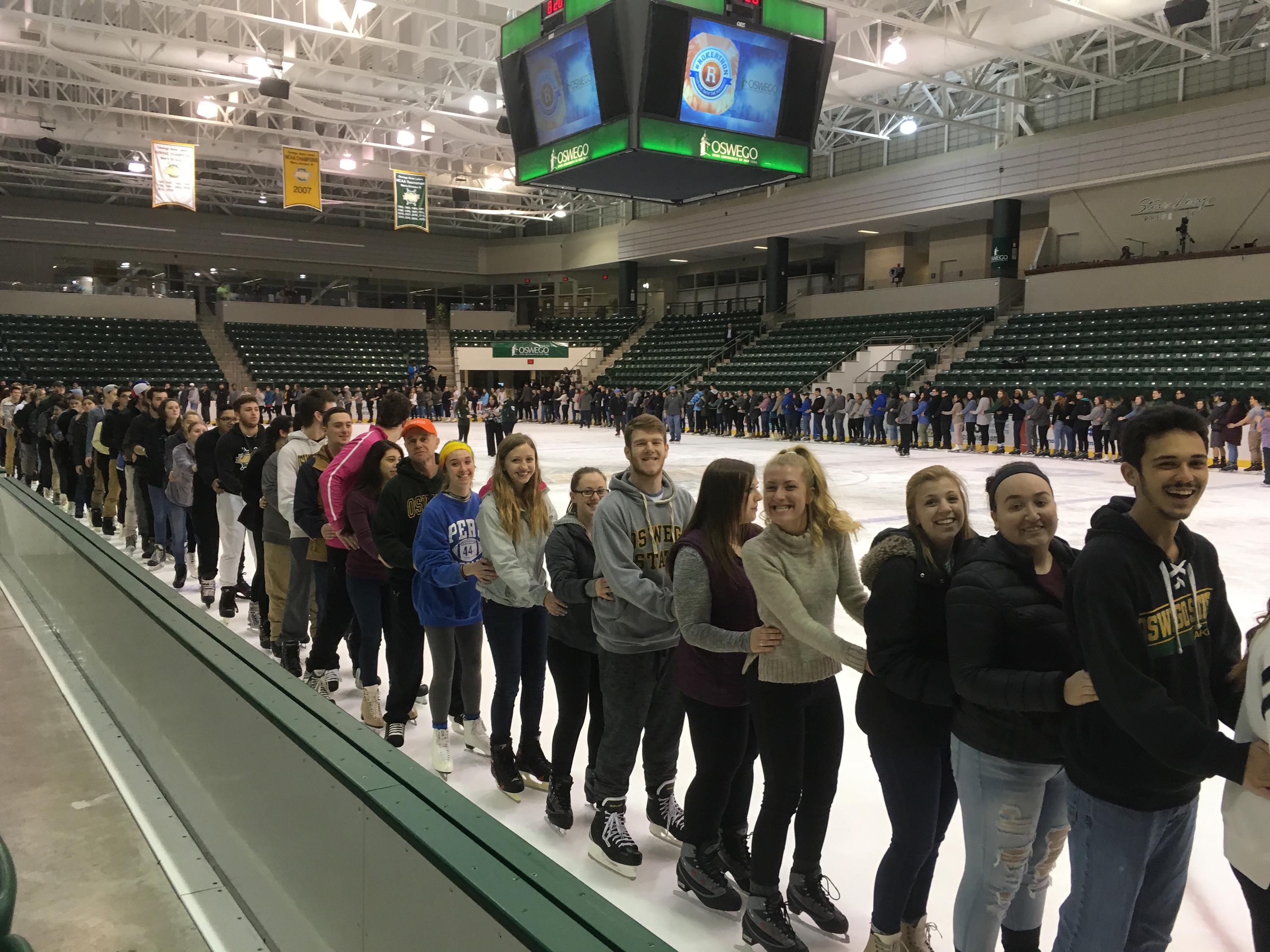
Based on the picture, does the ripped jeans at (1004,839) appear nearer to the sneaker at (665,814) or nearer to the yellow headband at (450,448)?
the sneaker at (665,814)

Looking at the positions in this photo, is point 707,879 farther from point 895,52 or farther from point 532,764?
point 895,52

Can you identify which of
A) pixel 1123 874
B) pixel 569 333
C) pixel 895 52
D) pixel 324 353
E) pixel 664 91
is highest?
pixel 895 52

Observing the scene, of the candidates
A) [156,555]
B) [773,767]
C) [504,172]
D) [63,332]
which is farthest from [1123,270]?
[63,332]

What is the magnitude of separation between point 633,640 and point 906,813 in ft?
3.37

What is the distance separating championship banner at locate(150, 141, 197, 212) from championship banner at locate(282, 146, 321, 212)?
174cm

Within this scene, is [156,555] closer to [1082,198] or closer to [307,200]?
[307,200]

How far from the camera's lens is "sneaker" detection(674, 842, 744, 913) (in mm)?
2682

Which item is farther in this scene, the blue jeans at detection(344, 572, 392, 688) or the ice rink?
the blue jeans at detection(344, 572, 392, 688)

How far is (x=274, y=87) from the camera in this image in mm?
16141

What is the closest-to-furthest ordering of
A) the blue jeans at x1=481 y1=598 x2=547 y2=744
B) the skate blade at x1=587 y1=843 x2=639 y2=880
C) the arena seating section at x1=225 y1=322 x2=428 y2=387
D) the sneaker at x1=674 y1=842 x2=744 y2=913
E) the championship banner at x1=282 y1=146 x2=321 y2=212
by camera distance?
the sneaker at x1=674 y1=842 x2=744 y2=913 < the skate blade at x1=587 y1=843 x2=639 y2=880 < the blue jeans at x1=481 y1=598 x2=547 y2=744 < the championship banner at x1=282 y1=146 x2=321 y2=212 < the arena seating section at x1=225 y1=322 x2=428 y2=387

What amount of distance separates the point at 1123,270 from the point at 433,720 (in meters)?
22.2

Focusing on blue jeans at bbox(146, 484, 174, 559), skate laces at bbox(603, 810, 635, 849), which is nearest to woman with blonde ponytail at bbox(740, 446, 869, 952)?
skate laces at bbox(603, 810, 635, 849)

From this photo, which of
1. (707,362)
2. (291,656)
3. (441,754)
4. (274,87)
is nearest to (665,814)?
(441,754)

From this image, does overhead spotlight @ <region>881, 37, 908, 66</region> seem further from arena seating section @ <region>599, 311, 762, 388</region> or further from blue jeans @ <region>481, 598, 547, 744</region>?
blue jeans @ <region>481, 598, 547, 744</region>
